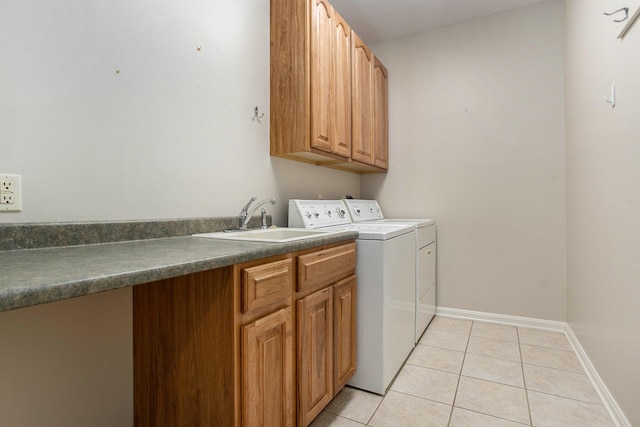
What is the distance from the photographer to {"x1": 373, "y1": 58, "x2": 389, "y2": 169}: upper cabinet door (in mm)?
2846

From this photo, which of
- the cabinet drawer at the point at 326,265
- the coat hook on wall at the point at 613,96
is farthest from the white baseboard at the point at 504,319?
the coat hook on wall at the point at 613,96

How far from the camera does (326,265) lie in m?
1.45

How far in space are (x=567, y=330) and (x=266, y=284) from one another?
2.56 m

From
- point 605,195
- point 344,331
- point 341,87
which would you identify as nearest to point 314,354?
point 344,331

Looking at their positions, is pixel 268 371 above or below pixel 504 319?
above

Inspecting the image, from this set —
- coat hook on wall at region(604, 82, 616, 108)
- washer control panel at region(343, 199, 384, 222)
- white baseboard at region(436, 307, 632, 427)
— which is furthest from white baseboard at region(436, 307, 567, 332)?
coat hook on wall at region(604, 82, 616, 108)

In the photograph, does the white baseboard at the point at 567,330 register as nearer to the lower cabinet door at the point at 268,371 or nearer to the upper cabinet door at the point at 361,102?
the lower cabinet door at the point at 268,371

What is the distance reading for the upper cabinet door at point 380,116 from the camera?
285cm

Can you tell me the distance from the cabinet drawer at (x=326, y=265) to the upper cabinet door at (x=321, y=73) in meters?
0.73

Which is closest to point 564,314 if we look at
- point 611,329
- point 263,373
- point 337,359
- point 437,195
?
point 611,329

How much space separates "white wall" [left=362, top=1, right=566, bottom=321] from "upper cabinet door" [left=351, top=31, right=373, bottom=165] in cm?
50

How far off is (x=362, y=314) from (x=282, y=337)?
0.67 m

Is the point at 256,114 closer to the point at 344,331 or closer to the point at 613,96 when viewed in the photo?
the point at 344,331

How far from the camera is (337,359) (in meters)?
1.53
